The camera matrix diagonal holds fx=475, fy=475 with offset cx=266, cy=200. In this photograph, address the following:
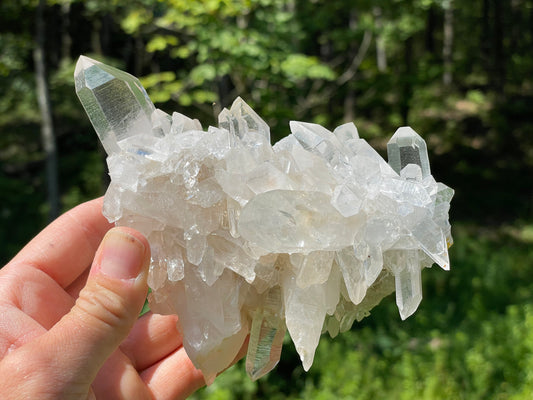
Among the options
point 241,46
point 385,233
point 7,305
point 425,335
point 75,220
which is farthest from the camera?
point 425,335

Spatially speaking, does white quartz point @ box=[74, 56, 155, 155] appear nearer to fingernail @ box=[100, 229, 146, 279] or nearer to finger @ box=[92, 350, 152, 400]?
fingernail @ box=[100, 229, 146, 279]

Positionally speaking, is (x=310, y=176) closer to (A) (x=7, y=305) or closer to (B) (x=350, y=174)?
(B) (x=350, y=174)

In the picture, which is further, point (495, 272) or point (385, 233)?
point (495, 272)

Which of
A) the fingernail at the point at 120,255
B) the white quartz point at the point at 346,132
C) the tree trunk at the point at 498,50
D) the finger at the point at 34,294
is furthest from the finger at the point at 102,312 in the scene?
the tree trunk at the point at 498,50

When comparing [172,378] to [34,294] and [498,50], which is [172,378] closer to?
[34,294]

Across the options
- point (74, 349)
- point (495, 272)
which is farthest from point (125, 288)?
point (495, 272)

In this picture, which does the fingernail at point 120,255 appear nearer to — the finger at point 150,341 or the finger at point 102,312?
the finger at point 102,312

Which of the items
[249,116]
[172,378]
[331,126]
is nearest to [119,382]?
[172,378]
